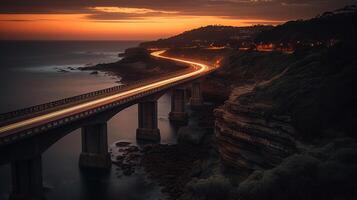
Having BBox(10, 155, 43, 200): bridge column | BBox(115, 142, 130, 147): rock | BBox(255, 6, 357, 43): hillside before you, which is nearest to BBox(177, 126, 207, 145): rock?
BBox(115, 142, 130, 147): rock

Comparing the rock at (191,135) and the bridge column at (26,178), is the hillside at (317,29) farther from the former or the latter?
the bridge column at (26,178)

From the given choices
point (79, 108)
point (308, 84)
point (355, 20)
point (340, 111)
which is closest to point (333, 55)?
point (308, 84)

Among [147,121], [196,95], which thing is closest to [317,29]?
[196,95]

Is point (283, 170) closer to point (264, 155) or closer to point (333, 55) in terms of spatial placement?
point (264, 155)

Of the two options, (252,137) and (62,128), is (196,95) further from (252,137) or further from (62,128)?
(252,137)

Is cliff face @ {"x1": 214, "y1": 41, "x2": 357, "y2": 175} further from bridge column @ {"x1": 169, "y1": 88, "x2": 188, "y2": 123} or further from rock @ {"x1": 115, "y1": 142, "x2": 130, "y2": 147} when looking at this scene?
bridge column @ {"x1": 169, "y1": 88, "x2": 188, "y2": 123}
